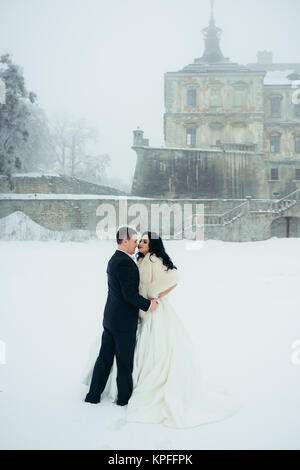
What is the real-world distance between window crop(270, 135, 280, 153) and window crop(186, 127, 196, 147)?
295 inches

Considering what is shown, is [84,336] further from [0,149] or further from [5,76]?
[5,76]

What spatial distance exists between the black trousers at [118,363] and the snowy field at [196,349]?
166 mm

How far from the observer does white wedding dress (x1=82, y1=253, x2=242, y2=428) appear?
3.53 meters

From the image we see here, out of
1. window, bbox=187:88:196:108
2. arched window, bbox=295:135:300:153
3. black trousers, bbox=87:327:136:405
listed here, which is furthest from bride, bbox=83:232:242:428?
arched window, bbox=295:135:300:153

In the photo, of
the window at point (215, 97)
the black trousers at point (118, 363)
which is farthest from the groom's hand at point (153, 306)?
the window at point (215, 97)

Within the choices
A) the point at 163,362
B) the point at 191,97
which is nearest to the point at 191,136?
the point at 191,97

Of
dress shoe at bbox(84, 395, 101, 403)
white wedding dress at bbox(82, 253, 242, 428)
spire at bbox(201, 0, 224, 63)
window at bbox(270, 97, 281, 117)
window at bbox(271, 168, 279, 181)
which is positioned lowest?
dress shoe at bbox(84, 395, 101, 403)

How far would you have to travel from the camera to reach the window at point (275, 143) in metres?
33.5

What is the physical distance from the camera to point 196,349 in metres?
5.21

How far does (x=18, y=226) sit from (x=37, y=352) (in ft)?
66.9

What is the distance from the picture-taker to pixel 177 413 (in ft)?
11.1

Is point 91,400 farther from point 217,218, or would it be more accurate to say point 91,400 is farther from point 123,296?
point 217,218

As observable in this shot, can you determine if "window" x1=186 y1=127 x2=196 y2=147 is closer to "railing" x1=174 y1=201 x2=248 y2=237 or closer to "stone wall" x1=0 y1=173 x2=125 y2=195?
"railing" x1=174 y1=201 x2=248 y2=237

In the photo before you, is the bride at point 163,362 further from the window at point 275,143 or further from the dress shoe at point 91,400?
the window at point 275,143
